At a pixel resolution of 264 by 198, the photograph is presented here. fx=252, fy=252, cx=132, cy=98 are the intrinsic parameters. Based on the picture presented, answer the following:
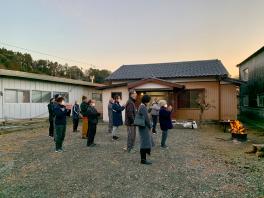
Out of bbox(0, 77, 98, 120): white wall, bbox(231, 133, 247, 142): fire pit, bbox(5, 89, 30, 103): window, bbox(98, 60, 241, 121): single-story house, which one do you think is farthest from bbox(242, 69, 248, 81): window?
bbox(5, 89, 30, 103): window

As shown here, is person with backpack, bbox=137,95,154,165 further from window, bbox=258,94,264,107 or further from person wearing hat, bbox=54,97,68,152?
window, bbox=258,94,264,107

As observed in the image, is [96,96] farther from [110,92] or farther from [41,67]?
[41,67]

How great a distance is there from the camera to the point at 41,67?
53.8 meters

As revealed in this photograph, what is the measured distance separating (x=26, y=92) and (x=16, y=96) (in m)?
1.08

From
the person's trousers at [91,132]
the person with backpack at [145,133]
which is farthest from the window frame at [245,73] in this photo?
the person with backpack at [145,133]

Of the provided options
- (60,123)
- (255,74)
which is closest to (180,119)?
(255,74)

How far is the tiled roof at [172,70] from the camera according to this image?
63.2ft

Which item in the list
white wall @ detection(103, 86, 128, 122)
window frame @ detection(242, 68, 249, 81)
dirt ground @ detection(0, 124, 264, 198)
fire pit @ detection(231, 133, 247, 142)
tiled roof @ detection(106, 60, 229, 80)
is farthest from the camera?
window frame @ detection(242, 68, 249, 81)

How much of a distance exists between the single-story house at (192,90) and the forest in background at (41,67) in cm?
1492

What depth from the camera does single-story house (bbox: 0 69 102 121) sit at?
691 inches

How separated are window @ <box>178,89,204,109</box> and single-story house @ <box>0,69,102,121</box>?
6814 millimetres

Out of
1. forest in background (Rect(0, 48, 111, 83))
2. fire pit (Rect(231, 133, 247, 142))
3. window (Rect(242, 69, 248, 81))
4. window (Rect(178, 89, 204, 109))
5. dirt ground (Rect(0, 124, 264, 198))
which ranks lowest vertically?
dirt ground (Rect(0, 124, 264, 198))

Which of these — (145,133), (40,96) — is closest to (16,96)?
(40,96)

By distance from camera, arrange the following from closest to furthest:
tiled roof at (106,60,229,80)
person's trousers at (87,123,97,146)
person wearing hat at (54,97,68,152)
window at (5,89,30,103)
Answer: person wearing hat at (54,97,68,152), person's trousers at (87,123,97,146), window at (5,89,30,103), tiled roof at (106,60,229,80)
